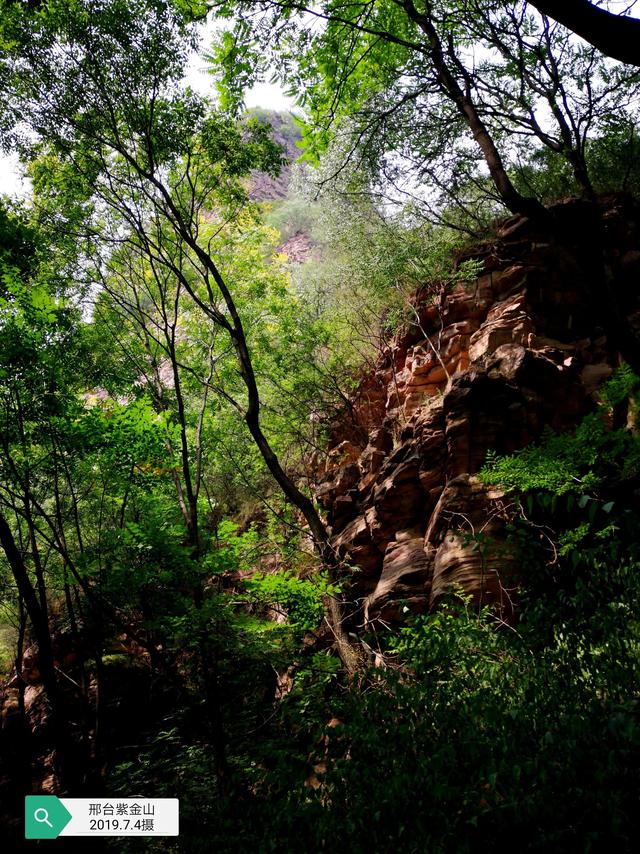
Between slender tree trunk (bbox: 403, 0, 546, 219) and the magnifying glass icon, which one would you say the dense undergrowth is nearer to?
the magnifying glass icon

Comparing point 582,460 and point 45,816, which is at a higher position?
point 582,460

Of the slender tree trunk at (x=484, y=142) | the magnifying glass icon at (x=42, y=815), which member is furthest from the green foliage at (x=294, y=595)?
the slender tree trunk at (x=484, y=142)

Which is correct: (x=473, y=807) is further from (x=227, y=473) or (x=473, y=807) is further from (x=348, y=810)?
(x=227, y=473)

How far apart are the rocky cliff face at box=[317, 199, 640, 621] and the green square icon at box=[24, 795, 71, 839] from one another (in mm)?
5299

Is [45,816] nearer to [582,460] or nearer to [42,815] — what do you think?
[42,815]

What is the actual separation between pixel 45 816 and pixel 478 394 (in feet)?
31.2

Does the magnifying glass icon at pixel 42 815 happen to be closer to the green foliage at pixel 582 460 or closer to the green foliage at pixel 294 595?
the green foliage at pixel 294 595

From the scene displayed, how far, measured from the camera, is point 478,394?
8617mm

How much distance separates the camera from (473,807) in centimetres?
278

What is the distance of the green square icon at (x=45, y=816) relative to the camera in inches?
249

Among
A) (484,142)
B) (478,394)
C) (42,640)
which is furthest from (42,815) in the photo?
(484,142)

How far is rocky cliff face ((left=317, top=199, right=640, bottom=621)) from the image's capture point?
7832 mm

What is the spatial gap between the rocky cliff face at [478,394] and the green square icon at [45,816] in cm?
530

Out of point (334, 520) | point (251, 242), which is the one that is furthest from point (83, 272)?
point (334, 520)
